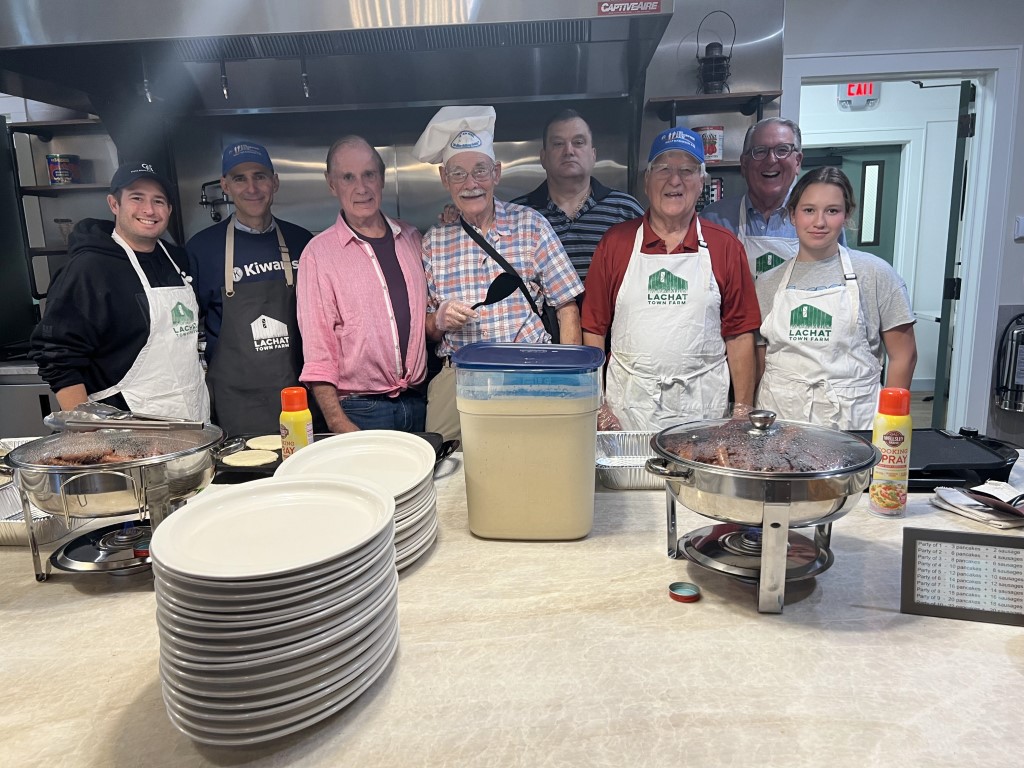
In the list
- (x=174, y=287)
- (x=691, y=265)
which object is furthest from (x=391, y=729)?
(x=174, y=287)

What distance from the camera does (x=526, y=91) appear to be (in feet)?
9.84

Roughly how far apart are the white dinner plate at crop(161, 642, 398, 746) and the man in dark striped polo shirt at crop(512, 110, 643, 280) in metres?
2.08

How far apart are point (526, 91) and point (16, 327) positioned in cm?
287

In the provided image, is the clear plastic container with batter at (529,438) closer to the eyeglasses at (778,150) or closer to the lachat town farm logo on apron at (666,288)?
the lachat town farm logo on apron at (666,288)

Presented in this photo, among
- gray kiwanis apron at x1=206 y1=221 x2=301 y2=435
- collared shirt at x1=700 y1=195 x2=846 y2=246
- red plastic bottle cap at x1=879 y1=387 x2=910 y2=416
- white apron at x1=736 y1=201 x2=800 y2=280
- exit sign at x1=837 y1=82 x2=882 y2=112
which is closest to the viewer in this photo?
red plastic bottle cap at x1=879 y1=387 x2=910 y2=416

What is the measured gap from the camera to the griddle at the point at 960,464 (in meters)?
1.35

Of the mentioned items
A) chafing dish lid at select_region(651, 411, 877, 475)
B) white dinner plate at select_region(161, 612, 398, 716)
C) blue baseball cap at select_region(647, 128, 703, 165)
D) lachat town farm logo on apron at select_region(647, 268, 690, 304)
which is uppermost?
blue baseball cap at select_region(647, 128, 703, 165)

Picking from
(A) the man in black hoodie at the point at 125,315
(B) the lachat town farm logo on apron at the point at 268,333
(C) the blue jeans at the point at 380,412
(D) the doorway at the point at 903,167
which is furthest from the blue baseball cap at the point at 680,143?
(D) the doorway at the point at 903,167

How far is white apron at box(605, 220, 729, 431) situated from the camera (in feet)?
7.00

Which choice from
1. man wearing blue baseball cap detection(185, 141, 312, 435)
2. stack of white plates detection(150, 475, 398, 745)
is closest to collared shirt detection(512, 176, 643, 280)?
man wearing blue baseball cap detection(185, 141, 312, 435)

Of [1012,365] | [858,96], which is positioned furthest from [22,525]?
[858,96]

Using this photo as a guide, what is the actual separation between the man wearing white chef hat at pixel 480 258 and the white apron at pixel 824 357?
0.65m

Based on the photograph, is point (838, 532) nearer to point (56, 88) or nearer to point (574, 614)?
point (574, 614)

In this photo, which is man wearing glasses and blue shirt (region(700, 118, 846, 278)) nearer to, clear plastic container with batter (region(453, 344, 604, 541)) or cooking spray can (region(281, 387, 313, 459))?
clear plastic container with batter (region(453, 344, 604, 541))
